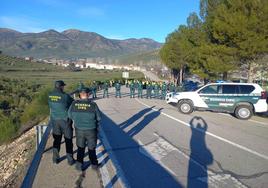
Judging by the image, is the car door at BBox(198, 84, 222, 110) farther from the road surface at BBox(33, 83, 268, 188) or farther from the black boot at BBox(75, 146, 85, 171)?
the black boot at BBox(75, 146, 85, 171)

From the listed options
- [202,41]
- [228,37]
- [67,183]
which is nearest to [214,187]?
[67,183]

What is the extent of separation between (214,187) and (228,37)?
1960 cm

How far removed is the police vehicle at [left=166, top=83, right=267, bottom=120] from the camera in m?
15.9

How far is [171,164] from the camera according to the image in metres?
7.55

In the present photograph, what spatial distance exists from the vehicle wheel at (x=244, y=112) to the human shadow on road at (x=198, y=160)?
14.8 ft

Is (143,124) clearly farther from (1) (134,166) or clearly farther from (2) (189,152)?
(1) (134,166)

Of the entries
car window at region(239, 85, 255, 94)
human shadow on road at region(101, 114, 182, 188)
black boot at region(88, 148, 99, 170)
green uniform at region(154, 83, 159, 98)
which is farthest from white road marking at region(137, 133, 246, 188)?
green uniform at region(154, 83, 159, 98)

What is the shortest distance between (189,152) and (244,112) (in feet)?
26.9

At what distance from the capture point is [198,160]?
7.88 m

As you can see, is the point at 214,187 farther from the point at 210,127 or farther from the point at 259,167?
the point at 210,127

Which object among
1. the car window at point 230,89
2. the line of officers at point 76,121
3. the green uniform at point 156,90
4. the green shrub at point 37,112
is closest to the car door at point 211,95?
the car window at point 230,89

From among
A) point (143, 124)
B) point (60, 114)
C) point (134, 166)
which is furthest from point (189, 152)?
point (143, 124)

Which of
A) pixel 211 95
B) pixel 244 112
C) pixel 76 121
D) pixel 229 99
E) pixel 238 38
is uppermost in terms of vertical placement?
pixel 238 38

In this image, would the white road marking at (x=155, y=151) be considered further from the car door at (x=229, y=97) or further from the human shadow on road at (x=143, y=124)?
the car door at (x=229, y=97)
